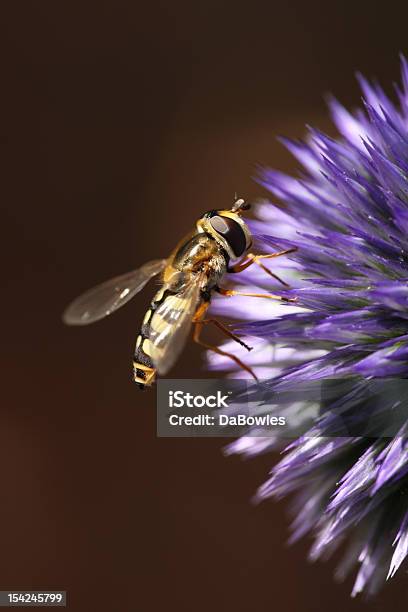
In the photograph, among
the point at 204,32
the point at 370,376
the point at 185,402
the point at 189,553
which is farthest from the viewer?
the point at 204,32

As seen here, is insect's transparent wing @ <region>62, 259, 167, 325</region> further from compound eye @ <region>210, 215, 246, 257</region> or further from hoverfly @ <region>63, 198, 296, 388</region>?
compound eye @ <region>210, 215, 246, 257</region>

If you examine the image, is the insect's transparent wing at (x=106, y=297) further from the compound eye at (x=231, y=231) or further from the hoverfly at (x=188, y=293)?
the compound eye at (x=231, y=231)

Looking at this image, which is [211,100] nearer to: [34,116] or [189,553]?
[34,116]

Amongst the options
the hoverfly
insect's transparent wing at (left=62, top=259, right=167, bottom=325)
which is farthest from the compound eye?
insect's transparent wing at (left=62, top=259, right=167, bottom=325)

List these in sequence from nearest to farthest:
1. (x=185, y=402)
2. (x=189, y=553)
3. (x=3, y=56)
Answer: (x=185, y=402)
(x=189, y=553)
(x=3, y=56)

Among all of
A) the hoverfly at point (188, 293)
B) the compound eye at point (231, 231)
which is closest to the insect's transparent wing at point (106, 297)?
the hoverfly at point (188, 293)

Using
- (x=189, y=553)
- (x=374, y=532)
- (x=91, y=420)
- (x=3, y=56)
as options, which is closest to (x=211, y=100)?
(x=3, y=56)
